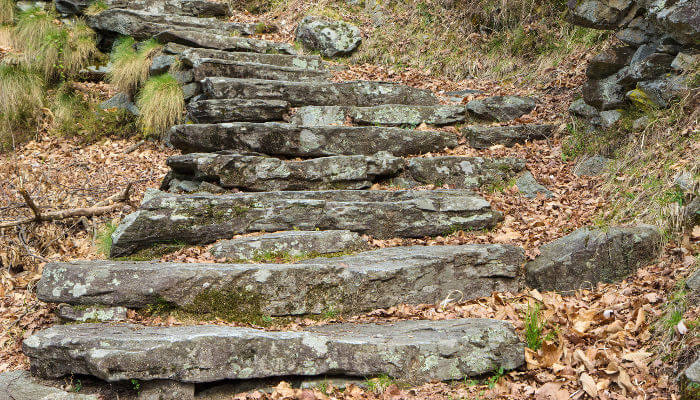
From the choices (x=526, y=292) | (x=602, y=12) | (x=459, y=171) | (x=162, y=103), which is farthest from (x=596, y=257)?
(x=162, y=103)

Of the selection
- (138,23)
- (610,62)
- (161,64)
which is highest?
(610,62)

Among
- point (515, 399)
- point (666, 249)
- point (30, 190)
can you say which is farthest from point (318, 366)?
point (30, 190)

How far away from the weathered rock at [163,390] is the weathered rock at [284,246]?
1495 millimetres

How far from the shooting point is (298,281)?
436 cm

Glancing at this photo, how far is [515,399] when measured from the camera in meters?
3.46

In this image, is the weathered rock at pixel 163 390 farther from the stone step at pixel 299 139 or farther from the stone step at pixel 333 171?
the stone step at pixel 299 139

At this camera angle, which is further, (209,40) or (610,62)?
(209,40)

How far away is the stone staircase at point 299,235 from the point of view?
366 centimetres

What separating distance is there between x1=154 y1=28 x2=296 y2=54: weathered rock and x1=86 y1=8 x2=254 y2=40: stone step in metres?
0.60

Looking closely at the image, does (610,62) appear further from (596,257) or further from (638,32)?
(596,257)

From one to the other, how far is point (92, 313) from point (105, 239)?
4.93 feet

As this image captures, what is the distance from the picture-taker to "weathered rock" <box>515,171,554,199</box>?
6.36 metres

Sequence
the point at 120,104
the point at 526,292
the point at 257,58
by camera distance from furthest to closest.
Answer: the point at 120,104, the point at 257,58, the point at 526,292

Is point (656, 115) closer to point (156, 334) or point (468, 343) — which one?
point (468, 343)
